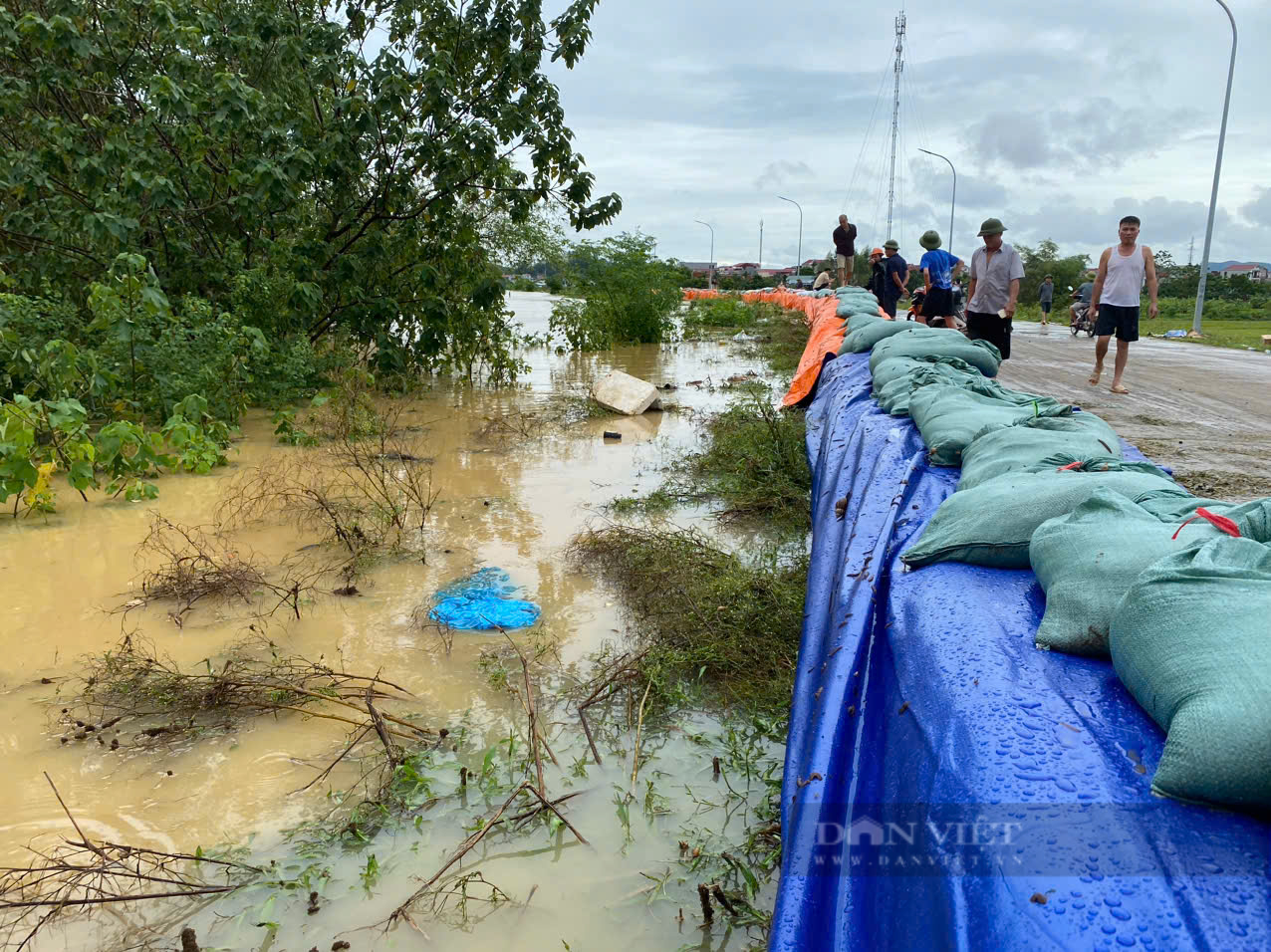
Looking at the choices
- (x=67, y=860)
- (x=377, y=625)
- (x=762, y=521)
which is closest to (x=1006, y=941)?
(x=67, y=860)

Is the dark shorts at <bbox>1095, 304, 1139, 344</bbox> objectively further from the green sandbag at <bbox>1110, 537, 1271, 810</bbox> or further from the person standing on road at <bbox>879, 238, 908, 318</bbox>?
the green sandbag at <bbox>1110, 537, 1271, 810</bbox>

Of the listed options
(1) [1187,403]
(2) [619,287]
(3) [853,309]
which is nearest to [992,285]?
(1) [1187,403]

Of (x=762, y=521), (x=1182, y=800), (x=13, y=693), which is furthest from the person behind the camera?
(x=762, y=521)

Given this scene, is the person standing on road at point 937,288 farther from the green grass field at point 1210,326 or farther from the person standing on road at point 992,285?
the green grass field at point 1210,326

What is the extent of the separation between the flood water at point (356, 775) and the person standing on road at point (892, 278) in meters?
8.27

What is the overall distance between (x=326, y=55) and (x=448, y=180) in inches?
48.6

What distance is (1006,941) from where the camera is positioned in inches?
39.8

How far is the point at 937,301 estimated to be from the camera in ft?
26.1

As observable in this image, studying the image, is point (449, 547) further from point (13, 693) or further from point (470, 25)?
point (470, 25)

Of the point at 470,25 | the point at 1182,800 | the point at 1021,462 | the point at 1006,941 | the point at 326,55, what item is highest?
the point at 470,25

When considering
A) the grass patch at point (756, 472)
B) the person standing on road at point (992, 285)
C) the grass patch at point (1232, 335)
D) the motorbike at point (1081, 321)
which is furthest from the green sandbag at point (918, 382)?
the motorbike at point (1081, 321)

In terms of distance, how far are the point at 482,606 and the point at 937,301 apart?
610 centimetres

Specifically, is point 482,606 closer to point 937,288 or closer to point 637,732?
point 637,732

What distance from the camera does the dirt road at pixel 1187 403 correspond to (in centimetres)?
457
